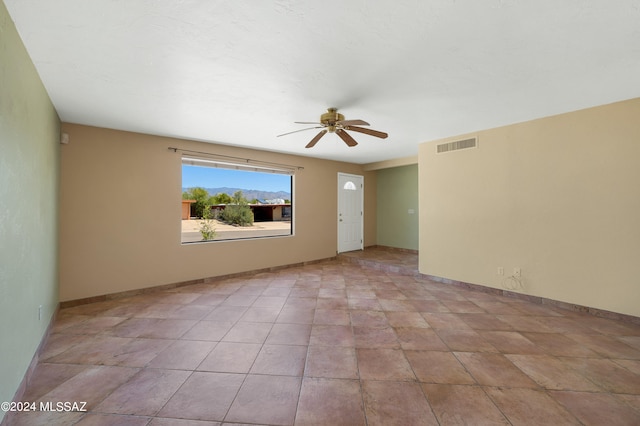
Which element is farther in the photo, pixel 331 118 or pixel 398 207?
pixel 398 207

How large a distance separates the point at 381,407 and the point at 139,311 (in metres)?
3.03

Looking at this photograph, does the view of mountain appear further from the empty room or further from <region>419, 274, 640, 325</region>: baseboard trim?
<region>419, 274, 640, 325</region>: baseboard trim

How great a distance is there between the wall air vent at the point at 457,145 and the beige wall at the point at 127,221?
127 inches

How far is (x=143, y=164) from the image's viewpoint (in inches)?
150

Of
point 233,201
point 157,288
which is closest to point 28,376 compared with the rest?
point 157,288

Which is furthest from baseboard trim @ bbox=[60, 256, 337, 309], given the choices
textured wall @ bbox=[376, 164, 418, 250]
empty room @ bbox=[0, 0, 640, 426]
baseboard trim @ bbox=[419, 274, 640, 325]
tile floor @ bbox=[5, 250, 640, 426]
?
baseboard trim @ bbox=[419, 274, 640, 325]

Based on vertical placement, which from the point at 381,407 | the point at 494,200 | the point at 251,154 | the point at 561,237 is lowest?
the point at 381,407

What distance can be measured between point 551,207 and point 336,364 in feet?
10.9

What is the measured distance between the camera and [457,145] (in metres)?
4.06

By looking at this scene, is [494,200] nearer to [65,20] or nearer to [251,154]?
[251,154]

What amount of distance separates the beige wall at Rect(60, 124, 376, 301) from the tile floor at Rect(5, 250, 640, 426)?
0.50 m

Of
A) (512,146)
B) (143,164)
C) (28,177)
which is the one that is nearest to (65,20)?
(28,177)

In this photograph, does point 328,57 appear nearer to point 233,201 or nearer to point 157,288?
point 157,288

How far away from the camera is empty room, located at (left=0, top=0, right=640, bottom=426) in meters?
1.58
